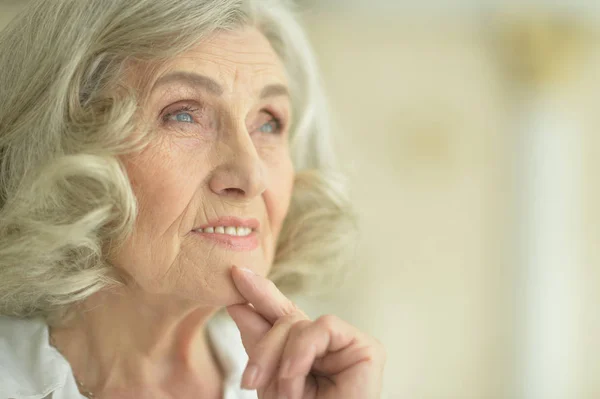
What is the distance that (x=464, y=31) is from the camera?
3.04m

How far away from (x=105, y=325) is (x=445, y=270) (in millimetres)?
1923

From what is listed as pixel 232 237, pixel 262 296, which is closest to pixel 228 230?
pixel 232 237

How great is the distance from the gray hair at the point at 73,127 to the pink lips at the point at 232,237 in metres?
0.12

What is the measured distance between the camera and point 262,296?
1.09 meters

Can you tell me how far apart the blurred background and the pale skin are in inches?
65.6

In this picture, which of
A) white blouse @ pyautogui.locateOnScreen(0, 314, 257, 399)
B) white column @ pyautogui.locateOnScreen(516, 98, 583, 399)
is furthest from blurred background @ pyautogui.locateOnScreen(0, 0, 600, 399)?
white blouse @ pyautogui.locateOnScreen(0, 314, 257, 399)

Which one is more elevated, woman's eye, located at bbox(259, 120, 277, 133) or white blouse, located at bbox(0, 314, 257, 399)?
woman's eye, located at bbox(259, 120, 277, 133)

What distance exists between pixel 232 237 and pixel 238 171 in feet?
0.35

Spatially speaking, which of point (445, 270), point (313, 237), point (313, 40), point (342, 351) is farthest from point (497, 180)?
point (342, 351)

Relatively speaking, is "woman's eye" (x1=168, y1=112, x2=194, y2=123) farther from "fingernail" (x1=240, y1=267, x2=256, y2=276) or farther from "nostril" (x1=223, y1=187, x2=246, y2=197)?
"fingernail" (x1=240, y1=267, x2=256, y2=276)

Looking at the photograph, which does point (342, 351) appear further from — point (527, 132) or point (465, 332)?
point (527, 132)

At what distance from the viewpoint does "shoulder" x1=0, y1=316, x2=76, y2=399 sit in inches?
44.1

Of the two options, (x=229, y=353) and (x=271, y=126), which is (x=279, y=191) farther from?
(x=229, y=353)

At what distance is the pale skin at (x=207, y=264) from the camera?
3.44 ft
